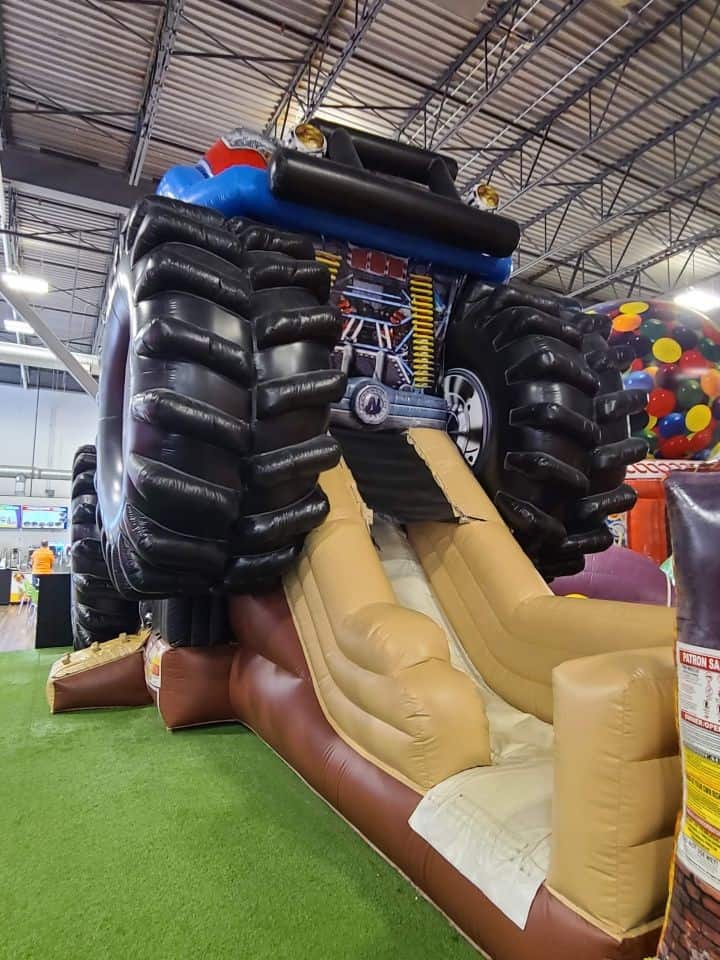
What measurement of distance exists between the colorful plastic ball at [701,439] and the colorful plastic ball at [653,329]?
0.70 meters

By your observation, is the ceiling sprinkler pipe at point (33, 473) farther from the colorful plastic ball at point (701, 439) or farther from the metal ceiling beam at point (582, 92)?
the colorful plastic ball at point (701, 439)

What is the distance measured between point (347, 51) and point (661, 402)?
3.73 metres

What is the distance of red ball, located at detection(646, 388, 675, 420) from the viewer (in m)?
4.15

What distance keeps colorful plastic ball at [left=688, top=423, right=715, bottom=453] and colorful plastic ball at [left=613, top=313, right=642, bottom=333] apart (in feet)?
2.71

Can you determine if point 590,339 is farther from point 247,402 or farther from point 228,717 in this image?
point 228,717

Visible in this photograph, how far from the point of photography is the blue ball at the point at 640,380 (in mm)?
4156

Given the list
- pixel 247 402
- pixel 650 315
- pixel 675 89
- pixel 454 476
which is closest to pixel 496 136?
pixel 675 89

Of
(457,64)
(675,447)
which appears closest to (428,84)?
(457,64)

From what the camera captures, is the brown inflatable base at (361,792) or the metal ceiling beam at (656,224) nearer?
Result: the brown inflatable base at (361,792)

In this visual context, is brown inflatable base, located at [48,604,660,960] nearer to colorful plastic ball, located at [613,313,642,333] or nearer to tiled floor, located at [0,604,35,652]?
tiled floor, located at [0,604,35,652]

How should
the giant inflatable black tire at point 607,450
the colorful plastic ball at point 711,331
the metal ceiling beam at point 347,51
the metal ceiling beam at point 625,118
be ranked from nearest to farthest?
the giant inflatable black tire at point 607,450 < the colorful plastic ball at point 711,331 < the metal ceiling beam at point 347,51 < the metal ceiling beam at point 625,118

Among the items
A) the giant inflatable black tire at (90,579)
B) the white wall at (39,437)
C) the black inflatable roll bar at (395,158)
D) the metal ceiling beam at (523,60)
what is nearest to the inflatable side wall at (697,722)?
the black inflatable roll bar at (395,158)

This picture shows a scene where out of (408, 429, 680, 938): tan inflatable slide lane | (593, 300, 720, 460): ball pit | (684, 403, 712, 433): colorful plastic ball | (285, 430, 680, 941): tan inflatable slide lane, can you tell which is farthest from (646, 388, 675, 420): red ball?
(408, 429, 680, 938): tan inflatable slide lane

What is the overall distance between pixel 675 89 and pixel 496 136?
166 cm
